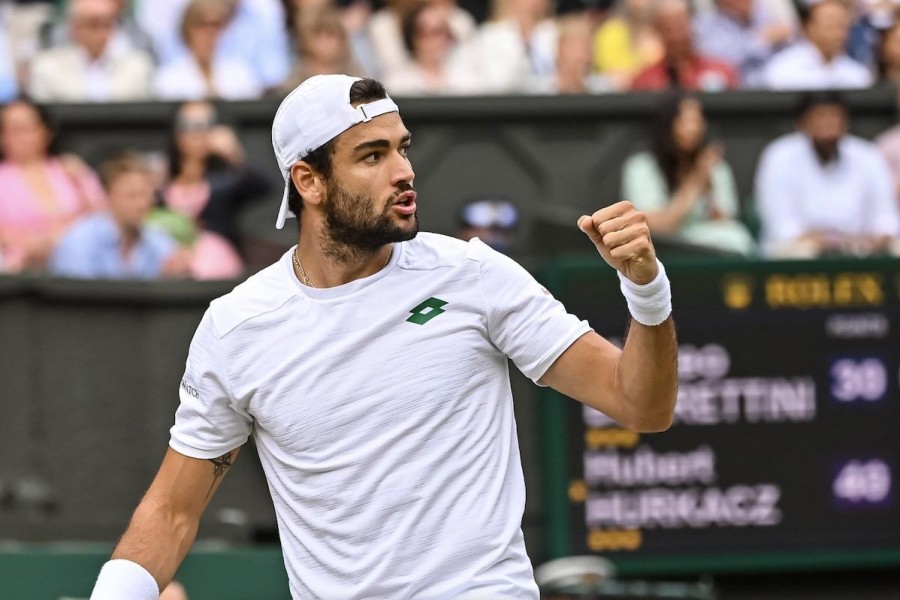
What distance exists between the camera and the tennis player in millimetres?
4297

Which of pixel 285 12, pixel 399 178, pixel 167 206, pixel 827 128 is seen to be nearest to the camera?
pixel 399 178

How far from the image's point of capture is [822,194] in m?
10.3

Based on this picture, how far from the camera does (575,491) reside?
29.4ft

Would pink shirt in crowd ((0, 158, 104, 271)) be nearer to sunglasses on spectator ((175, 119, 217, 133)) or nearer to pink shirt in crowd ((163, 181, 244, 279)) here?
pink shirt in crowd ((163, 181, 244, 279))

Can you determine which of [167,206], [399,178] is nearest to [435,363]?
[399,178]

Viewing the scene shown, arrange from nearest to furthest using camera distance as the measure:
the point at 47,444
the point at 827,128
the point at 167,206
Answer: the point at 47,444
the point at 167,206
the point at 827,128

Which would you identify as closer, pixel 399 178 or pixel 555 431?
pixel 399 178

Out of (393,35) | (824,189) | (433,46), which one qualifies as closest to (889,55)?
(824,189)

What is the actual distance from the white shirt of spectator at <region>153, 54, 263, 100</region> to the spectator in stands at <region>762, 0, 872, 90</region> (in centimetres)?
324

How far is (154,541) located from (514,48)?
7.01 meters

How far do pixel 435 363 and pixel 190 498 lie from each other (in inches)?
27.8

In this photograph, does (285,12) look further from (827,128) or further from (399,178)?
(399,178)

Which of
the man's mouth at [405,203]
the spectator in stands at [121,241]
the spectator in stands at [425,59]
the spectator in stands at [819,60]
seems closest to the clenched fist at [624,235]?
the man's mouth at [405,203]

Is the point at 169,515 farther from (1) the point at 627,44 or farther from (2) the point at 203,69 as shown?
(1) the point at 627,44
